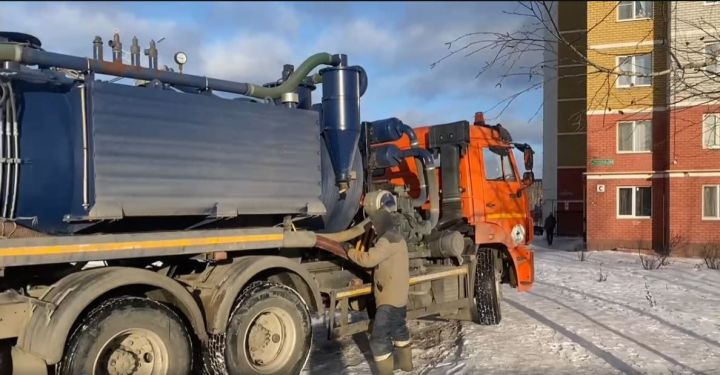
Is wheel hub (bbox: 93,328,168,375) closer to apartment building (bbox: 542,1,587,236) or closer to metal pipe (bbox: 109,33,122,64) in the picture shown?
metal pipe (bbox: 109,33,122,64)

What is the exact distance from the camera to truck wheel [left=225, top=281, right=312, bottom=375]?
5.64 m

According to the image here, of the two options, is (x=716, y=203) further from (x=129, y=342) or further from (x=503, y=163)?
(x=129, y=342)

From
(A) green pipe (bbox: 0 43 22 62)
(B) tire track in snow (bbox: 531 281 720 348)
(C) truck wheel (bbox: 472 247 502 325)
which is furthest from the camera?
(C) truck wheel (bbox: 472 247 502 325)

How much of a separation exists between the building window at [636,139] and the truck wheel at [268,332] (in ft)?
70.2

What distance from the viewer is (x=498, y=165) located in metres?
9.59

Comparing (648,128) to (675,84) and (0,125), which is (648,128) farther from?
(0,125)

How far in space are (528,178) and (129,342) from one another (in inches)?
260

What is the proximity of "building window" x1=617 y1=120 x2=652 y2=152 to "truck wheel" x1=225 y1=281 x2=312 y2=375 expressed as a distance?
21386 millimetres

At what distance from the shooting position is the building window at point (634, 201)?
2447 cm

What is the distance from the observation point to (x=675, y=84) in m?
6.32

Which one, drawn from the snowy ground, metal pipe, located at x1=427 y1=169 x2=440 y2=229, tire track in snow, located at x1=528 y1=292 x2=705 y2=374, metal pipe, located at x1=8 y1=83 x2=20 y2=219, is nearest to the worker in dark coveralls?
the snowy ground

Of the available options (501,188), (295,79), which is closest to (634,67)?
(501,188)

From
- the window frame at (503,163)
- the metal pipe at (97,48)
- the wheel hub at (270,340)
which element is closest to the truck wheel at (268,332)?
the wheel hub at (270,340)

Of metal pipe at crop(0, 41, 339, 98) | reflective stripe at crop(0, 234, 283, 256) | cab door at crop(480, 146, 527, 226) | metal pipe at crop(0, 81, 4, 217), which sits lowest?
reflective stripe at crop(0, 234, 283, 256)
